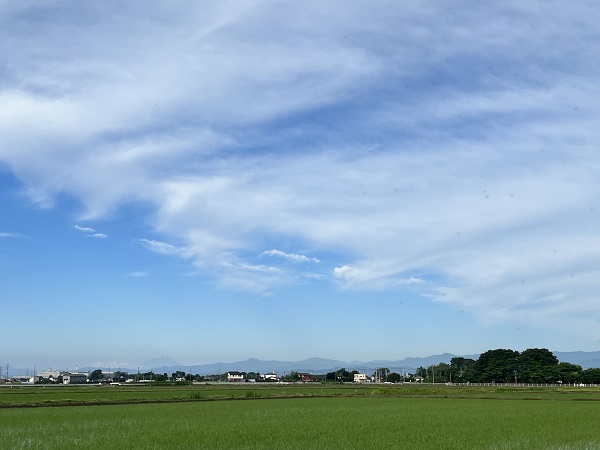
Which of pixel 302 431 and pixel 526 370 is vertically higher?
pixel 302 431

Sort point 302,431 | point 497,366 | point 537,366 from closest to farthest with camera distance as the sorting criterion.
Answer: point 302,431
point 537,366
point 497,366

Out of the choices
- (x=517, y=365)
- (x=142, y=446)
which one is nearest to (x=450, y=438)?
(x=142, y=446)

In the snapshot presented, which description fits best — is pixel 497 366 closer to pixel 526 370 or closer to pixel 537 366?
pixel 526 370

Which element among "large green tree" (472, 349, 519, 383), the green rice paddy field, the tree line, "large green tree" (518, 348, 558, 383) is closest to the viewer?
the green rice paddy field

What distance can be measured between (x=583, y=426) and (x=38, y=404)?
48178mm

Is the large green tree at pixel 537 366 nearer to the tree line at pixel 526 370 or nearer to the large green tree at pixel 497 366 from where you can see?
the tree line at pixel 526 370

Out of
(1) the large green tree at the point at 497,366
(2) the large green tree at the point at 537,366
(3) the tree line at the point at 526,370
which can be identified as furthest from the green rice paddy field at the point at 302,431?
(1) the large green tree at the point at 497,366

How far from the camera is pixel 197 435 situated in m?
28.5

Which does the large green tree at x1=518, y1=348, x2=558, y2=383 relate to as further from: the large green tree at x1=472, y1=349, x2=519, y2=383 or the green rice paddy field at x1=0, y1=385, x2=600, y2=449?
the green rice paddy field at x1=0, y1=385, x2=600, y2=449

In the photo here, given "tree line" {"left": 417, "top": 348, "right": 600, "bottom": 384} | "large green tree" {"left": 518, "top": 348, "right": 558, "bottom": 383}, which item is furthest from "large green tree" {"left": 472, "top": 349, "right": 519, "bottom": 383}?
"large green tree" {"left": 518, "top": 348, "right": 558, "bottom": 383}

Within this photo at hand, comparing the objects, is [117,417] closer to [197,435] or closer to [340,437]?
[197,435]

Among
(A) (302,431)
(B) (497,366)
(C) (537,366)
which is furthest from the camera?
(B) (497,366)

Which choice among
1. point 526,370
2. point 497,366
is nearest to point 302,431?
point 526,370

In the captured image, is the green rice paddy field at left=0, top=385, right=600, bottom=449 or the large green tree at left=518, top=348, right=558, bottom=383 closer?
the green rice paddy field at left=0, top=385, right=600, bottom=449
